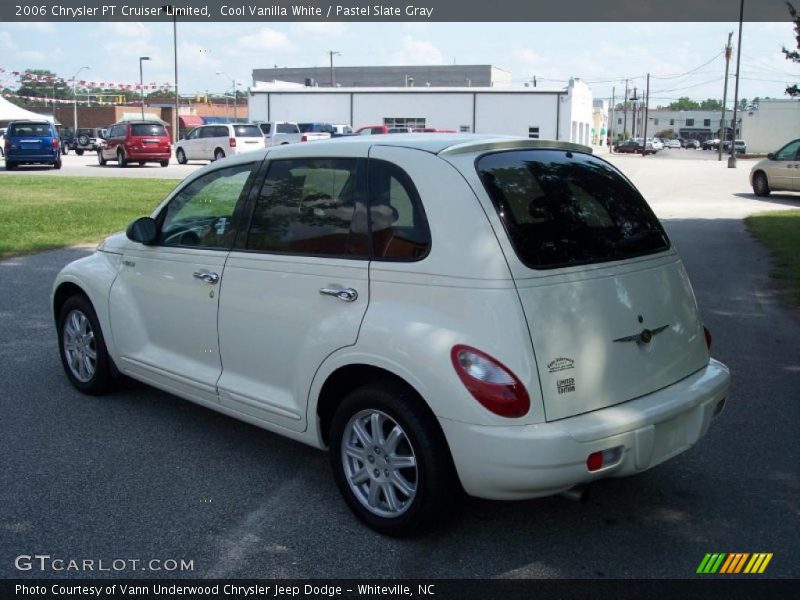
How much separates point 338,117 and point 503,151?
2494 inches

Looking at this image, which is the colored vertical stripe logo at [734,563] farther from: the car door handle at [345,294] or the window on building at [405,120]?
the window on building at [405,120]

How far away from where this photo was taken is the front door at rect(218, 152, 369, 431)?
3990mm

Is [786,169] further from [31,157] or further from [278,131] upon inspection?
[31,157]

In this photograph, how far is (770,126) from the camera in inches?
3479

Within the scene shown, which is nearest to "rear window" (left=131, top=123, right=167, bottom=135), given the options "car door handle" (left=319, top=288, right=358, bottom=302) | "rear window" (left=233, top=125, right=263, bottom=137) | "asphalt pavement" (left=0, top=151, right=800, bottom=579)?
"rear window" (left=233, top=125, right=263, bottom=137)

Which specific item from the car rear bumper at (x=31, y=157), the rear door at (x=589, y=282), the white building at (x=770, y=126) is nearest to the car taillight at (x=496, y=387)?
the rear door at (x=589, y=282)

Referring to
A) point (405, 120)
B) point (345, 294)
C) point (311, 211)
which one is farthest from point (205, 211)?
point (405, 120)

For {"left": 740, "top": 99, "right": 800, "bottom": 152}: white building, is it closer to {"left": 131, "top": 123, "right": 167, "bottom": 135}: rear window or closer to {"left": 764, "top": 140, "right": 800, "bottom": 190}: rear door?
{"left": 764, "top": 140, "right": 800, "bottom": 190}: rear door

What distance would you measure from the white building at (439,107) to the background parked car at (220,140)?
26.7m

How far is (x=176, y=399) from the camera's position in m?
5.81

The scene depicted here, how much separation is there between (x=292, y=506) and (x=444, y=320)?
1316mm

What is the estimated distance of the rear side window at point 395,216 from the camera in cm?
378

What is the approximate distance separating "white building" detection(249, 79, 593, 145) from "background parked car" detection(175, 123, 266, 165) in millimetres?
26685
